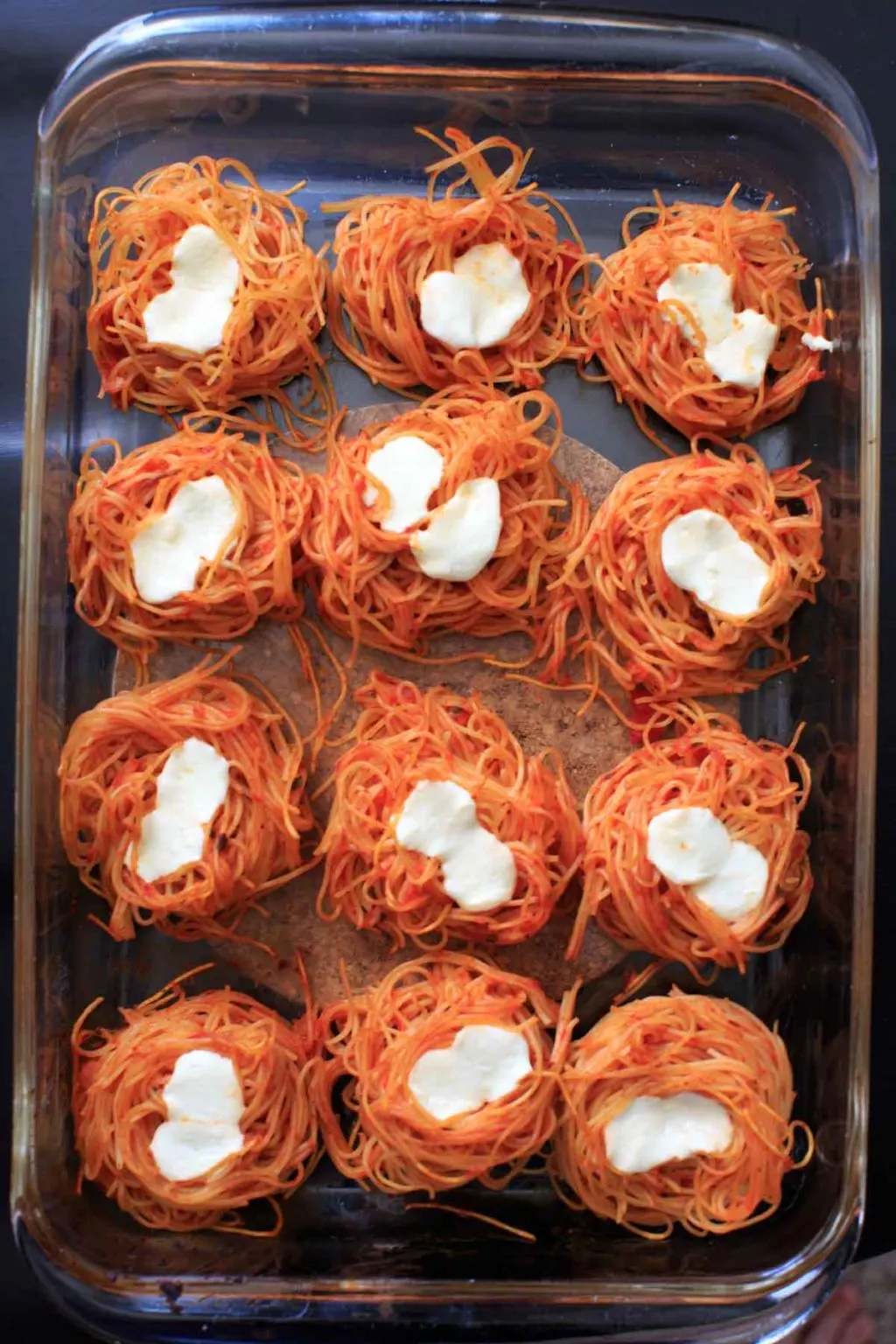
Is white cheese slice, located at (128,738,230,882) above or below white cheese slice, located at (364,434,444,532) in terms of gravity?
below

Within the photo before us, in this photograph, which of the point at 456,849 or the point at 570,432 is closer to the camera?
the point at 456,849

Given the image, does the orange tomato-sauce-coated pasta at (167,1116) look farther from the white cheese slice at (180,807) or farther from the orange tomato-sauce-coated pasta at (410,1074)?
the white cheese slice at (180,807)

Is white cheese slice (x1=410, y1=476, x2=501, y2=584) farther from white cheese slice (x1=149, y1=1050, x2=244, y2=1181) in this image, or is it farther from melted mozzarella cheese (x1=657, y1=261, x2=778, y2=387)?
white cheese slice (x1=149, y1=1050, x2=244, y2=1181)

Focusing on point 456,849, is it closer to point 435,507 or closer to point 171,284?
point 435,507

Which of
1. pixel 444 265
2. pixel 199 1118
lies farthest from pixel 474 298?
pixel 199 1118

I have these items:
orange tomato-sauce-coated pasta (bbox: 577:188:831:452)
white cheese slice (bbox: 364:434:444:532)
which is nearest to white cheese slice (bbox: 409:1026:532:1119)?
white cheese slice (bbox: 364:434:444:532)

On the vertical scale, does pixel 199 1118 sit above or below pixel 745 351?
below
